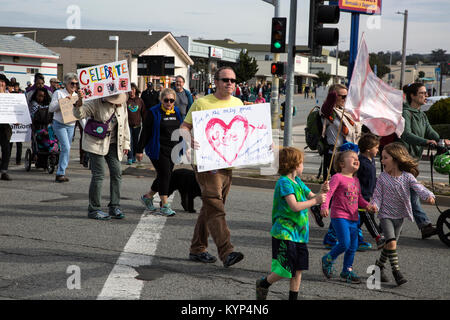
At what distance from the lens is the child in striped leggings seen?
5.80m

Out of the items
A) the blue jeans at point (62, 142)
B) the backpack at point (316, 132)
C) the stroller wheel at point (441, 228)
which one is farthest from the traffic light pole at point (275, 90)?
the stroller wheel at point (441, 228)

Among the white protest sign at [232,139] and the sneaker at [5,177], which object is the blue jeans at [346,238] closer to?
the white protest sign at [232,139]

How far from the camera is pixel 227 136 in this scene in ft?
19.0

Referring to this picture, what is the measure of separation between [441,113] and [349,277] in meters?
18.2

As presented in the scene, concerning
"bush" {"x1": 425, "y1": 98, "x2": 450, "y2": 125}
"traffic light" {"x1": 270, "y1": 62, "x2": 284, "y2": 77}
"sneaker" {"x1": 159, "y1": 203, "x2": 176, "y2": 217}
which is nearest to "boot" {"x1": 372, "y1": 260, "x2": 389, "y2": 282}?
"sneaker" {"x1": 159, "y1": 203, "x2": 176, "y2": 217}

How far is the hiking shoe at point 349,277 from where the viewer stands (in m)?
5.66

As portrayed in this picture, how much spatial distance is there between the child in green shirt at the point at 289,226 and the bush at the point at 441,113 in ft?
61.9

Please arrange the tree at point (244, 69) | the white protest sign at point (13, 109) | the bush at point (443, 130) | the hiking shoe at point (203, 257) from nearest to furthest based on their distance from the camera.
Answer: the hiking shoe at point (203, 257)
the white protest sign at point (13, 109)
the bush at point (443, 130)
the tree at point (244, 69)

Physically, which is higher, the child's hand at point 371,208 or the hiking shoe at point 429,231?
the child's hand at point 371,208

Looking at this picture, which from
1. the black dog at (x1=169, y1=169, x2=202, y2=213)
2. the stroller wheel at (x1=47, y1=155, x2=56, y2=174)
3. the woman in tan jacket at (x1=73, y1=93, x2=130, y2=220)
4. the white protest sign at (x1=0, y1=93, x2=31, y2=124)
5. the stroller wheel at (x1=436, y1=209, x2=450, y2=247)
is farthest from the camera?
the stroller wheel at (x1=47, y1=155, x2=56, y2=174)

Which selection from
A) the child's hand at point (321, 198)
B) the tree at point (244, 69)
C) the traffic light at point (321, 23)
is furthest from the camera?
the tree at point (244, 69)

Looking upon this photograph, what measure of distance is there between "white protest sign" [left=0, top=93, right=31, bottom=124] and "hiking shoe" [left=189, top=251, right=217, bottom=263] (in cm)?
678

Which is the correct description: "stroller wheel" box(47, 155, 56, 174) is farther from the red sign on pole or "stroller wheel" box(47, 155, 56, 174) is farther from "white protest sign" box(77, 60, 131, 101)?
the red sign on pole

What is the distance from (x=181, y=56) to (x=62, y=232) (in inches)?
2026
